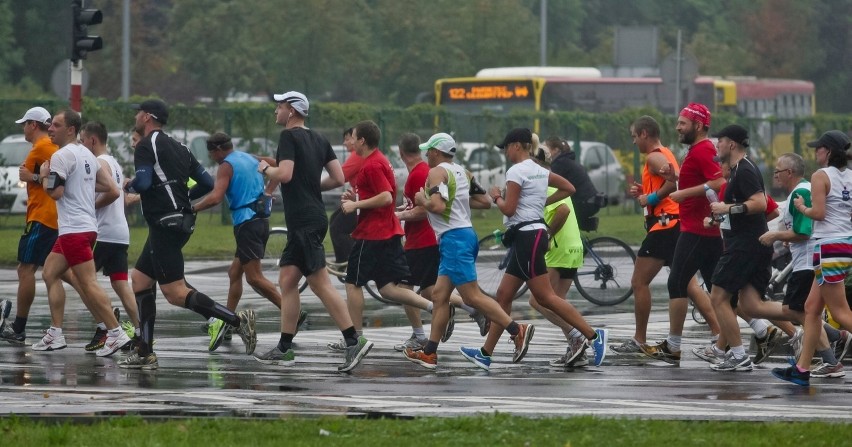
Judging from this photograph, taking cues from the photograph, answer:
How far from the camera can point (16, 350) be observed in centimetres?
1369

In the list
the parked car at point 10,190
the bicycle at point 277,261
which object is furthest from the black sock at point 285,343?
the parked car at point 10,190

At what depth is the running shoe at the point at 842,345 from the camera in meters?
13.1

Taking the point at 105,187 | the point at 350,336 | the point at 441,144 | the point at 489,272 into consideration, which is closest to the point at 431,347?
the point at 350,336

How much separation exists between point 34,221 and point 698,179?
516cm


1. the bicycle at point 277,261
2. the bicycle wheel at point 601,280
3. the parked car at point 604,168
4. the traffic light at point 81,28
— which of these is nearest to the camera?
the bicycle wheel at point 601,280

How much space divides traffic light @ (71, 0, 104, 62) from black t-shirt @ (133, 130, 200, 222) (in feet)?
28.1

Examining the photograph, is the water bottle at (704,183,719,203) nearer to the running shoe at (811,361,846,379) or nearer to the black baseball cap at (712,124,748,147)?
the black baseball cap at (712,124,748,147)

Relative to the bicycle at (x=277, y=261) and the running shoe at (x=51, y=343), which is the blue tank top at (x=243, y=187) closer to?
the running shoe at (x=51, y=343)

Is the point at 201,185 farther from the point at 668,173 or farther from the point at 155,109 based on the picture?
the point at 668,173

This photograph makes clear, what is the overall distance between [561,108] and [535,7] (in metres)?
25.0

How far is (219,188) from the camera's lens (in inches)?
545

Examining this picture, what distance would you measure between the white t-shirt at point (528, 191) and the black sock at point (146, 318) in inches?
101

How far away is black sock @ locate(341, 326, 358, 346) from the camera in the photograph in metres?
12.4

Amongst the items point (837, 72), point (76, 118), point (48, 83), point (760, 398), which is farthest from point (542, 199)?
point (837, 72)
